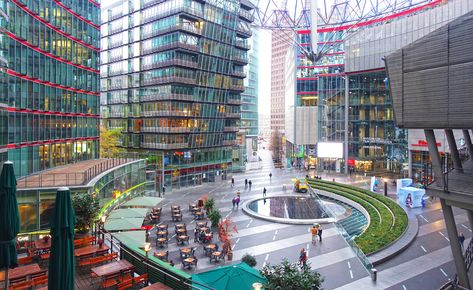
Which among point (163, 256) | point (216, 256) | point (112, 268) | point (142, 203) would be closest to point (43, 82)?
point (142, 203)

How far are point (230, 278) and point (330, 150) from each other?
60652 mm

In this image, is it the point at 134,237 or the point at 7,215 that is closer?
the point at 7,215

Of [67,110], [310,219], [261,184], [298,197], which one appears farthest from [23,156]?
[261,184]

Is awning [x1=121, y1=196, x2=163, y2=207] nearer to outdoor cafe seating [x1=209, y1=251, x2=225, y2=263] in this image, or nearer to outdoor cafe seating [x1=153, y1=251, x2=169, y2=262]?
outdoor cafe seating [x1=153, y1=251, x2=169, y2=262]

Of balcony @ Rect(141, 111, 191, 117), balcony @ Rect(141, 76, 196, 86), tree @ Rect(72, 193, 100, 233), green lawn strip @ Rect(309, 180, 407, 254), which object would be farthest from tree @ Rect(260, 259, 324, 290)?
balcony @ Rect(141, 76, 196, 86)

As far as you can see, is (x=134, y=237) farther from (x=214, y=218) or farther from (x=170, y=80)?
(x=170, y=80)

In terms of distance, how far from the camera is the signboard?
7131 centimetres

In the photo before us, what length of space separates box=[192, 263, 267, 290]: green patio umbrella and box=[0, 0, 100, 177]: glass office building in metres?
18.2

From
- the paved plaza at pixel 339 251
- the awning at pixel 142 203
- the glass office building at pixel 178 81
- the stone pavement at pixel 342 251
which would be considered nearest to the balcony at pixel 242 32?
the glass office building at pixel 178 81

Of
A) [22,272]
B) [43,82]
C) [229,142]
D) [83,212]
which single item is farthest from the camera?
[229,142]

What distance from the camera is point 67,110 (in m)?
38.2

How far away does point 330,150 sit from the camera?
2835 inches

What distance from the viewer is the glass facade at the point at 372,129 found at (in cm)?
6500

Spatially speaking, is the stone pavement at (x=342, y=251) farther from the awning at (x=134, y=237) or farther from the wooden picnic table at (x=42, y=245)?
the wooden picnic table at (x=42, y=245)
